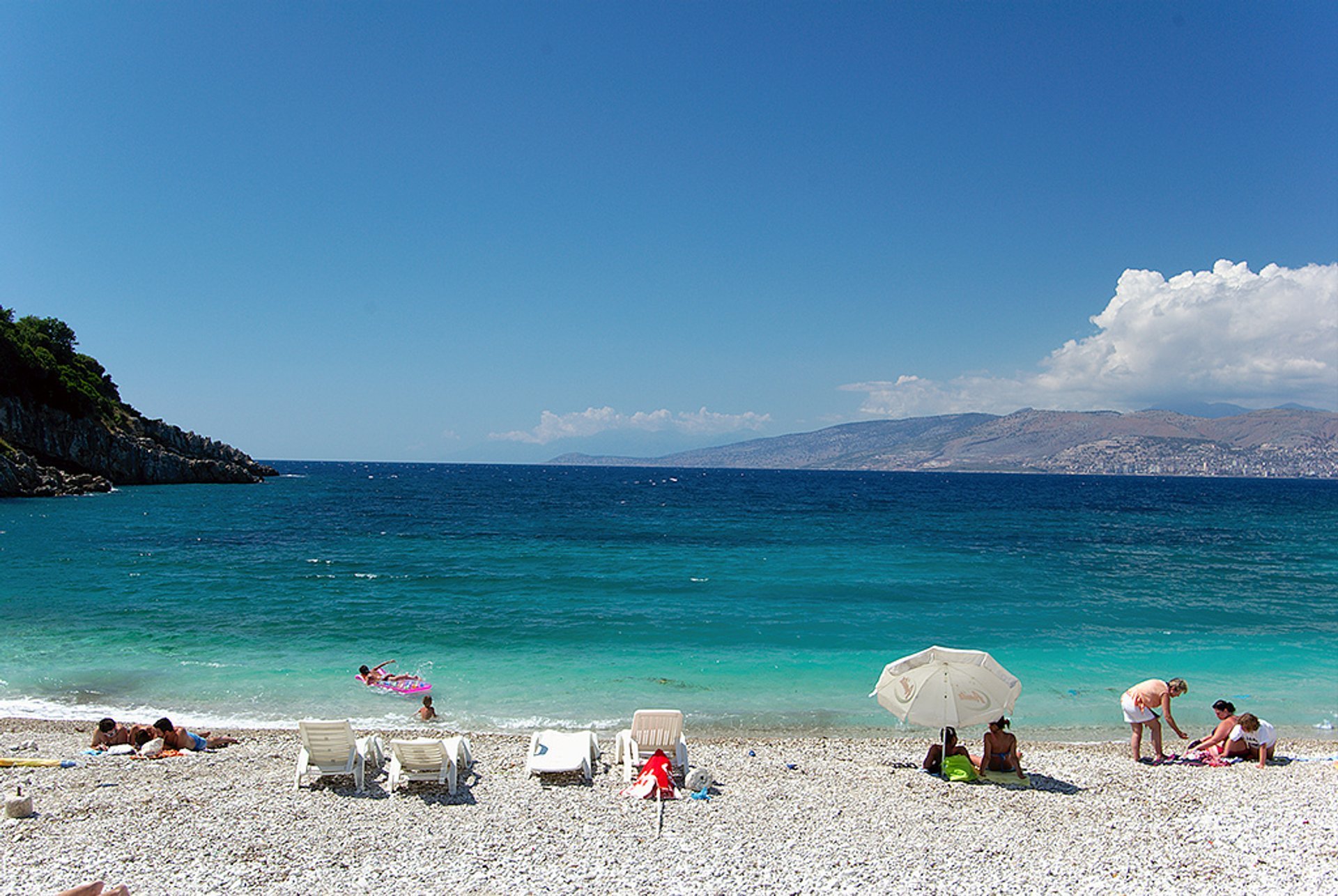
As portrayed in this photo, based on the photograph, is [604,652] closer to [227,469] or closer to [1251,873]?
[1251,873]

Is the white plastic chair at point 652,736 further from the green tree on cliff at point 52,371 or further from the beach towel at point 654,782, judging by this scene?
the green tree on cliff at point 52,371

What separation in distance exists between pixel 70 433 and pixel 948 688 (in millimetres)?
86654

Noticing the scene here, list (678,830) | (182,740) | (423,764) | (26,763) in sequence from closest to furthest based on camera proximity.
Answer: (678,830)
(423,764)
(26,763)
(182,740)

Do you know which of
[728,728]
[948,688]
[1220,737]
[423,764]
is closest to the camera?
[423,764]

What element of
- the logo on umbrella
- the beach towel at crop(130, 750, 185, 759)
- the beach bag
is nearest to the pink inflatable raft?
the beach towel at crop(130, 750, 185, 759)

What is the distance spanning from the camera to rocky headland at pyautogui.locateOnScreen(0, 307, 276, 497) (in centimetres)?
6475

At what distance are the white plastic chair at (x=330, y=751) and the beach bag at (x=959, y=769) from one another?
8.35 metres

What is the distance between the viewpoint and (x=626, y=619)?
22875 millimetres

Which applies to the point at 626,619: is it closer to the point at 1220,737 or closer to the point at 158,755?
the point at 158,755

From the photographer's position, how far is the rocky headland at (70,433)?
2549 inches

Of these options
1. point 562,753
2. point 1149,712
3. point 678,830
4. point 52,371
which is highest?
point 52,371

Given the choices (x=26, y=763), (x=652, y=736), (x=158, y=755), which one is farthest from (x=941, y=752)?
A: (x=26, y=763)

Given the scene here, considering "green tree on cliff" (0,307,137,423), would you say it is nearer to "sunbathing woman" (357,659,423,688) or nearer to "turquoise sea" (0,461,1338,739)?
"turquoise sea" (0,461,1338,739)

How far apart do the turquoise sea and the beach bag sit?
3.54 m
